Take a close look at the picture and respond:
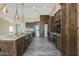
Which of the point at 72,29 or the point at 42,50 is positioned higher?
the point at 72,29

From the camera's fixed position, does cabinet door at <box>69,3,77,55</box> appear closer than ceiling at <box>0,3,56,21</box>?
Yes

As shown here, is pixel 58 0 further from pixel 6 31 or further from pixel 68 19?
pixel 6 31

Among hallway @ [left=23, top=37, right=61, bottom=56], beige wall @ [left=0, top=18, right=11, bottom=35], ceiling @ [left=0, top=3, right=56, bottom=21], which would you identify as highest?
ceiling @ [left=0, top=3, right=56, bottom=21]

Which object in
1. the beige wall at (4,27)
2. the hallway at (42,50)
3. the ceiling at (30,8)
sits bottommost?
the hallway at (42,50)

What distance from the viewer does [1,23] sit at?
1452 centimetres

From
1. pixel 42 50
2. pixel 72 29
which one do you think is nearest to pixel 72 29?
pixel 72 29

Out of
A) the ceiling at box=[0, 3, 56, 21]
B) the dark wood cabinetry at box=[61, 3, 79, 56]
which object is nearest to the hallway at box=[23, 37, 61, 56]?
the dark wood cabinetry at box=[61, 3, 79, 56]

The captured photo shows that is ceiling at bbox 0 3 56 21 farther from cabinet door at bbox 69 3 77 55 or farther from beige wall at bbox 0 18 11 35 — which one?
cabinet door at bbox 69 3 77 55

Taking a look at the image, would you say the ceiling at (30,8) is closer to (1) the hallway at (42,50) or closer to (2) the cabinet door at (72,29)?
(1) the hallway at (42,50)

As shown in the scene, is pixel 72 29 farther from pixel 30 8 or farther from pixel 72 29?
pixel 30 8

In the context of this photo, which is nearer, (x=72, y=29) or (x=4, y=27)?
(x=72, y=29)

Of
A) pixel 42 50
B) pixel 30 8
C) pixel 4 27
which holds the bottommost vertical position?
pixel 42 50

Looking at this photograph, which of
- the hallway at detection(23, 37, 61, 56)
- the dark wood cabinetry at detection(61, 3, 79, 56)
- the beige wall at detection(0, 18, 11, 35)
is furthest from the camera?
the beige wall at detection(0, 18, 11, 35)

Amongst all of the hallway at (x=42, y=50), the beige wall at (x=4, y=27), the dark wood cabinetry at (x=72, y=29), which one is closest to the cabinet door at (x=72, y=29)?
the dark wood cabinetry at (x=72, y=29)
